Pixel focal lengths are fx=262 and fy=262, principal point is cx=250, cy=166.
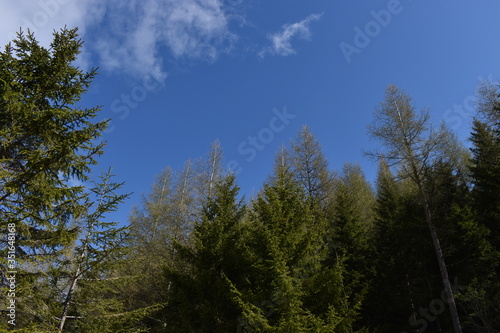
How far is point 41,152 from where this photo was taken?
551 cm

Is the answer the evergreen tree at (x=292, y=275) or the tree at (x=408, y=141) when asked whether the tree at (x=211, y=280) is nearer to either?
the evergreen tree at (x=292, y=275)

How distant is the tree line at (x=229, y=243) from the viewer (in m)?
6.29

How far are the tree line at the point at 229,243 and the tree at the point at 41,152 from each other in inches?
1.6

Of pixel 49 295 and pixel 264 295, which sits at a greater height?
pixel 49 295

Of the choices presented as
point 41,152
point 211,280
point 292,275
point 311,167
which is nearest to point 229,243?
point 211,280

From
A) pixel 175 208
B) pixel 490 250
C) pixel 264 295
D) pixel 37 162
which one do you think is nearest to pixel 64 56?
pixel 37 162

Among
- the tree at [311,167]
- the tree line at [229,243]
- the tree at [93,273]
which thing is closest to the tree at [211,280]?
the tree line at [229,243]

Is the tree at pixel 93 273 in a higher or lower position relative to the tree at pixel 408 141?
lower

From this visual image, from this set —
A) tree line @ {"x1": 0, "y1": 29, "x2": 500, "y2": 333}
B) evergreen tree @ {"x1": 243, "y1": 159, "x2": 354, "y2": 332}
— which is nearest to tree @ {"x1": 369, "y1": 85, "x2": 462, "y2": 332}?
tree line @ {"x1": 0, "y1": 29, "x2": 500, "y2": 333}

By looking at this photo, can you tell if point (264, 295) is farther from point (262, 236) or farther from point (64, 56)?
point (64, 56)

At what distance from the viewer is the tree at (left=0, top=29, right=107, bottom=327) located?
5840 millimetres

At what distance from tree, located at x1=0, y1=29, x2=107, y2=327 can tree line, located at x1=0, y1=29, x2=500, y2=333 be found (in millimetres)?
40

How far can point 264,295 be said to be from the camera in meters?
7.42

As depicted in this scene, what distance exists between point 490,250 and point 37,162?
18.0 metres
